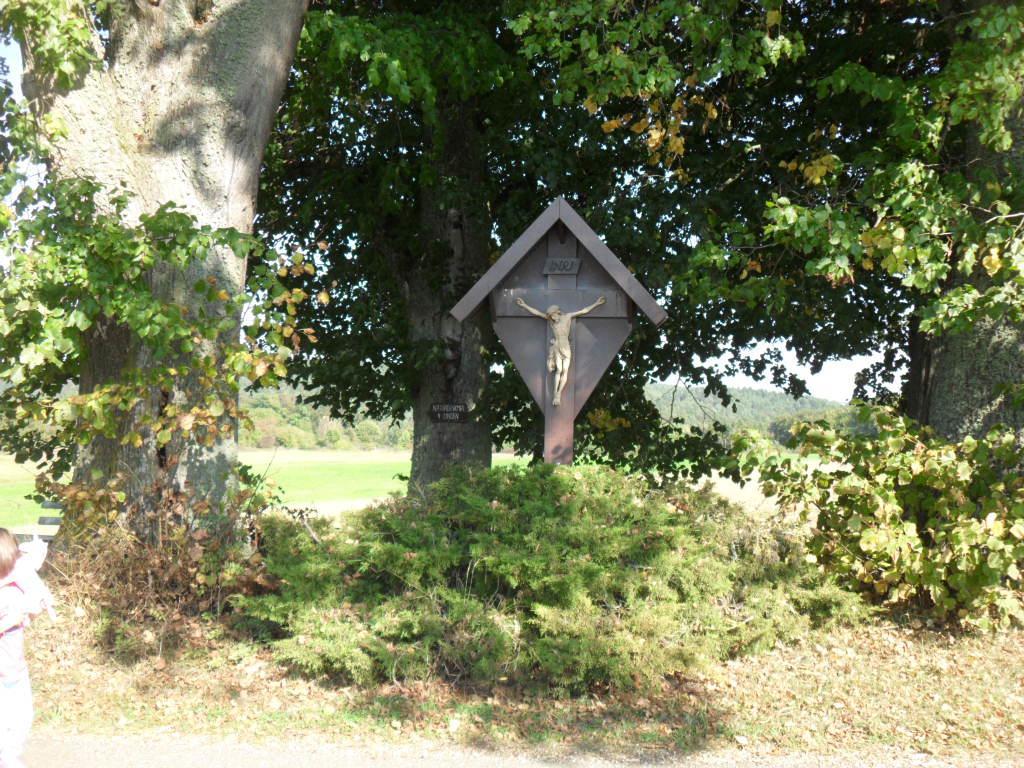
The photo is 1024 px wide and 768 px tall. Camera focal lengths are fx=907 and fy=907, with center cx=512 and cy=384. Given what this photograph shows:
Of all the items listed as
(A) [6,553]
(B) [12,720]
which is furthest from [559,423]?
(B) [12,720]

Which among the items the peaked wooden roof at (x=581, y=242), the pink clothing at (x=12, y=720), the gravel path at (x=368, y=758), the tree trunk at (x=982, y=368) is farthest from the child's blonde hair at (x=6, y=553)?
the tree trunk at (x=982, y=368)

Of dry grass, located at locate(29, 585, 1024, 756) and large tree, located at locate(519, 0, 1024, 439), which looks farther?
large tree, located at locate(519, 0, 1024, 439)

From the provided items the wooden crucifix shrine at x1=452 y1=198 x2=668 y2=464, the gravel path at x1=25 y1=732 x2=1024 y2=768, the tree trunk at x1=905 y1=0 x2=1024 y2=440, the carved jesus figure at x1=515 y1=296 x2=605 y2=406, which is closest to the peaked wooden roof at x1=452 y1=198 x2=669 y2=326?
the wooden crucifix shrine at x1=452 y1=198 x2=668 y2=464

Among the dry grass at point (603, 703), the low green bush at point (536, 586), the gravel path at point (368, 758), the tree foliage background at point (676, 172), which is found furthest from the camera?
the tree foliage background at point (676, 172)

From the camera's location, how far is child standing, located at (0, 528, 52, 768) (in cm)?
443

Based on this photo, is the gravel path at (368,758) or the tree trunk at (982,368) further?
the tree trunk at (982,368)

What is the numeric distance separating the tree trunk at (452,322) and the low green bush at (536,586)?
4688mm

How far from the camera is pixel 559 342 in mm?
7562

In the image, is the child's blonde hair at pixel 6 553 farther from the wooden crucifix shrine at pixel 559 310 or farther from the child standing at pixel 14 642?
the wooden crucifix shrine at pixel 559 310

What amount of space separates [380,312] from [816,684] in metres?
7.92

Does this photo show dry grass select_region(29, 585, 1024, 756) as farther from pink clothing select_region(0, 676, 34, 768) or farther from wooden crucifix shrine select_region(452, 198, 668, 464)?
wooden crucifix shrine select_region(452, 198, 668, 464)

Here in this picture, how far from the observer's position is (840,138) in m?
10.6

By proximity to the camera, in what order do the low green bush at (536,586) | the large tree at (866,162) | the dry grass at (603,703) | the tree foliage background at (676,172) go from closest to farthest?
1. the dry grass at (603,703)
2. the low green bush at (536,586)
3. the large tree at (866,162)
4. the tree foliage background at (676,172)

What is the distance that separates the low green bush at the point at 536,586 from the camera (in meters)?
5.92
